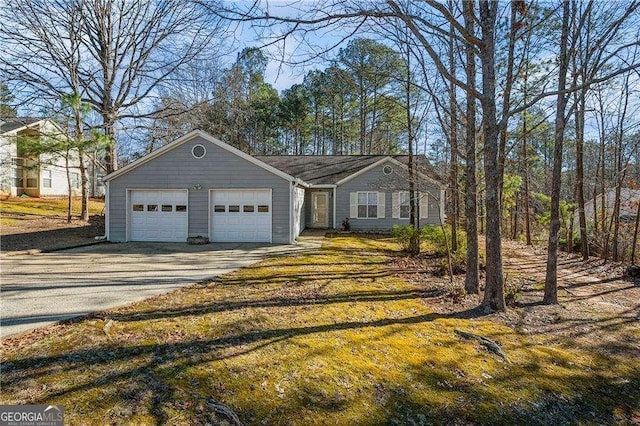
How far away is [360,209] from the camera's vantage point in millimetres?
18906

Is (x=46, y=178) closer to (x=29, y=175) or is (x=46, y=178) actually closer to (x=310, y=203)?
(x=29, y=175)

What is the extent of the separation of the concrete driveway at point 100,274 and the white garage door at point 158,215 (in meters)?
0.76

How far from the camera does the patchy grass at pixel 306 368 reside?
294cm

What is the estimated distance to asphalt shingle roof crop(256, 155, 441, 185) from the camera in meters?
19.6

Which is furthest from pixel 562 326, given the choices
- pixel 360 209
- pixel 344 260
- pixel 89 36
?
pixel 89 36

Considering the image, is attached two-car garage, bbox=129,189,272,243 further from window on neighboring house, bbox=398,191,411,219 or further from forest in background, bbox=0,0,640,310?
window on neighboring house, bbox=398,191,411,219

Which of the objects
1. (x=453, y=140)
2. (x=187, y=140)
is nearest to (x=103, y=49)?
(x=187, y=140)

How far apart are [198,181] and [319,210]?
8.03 meters

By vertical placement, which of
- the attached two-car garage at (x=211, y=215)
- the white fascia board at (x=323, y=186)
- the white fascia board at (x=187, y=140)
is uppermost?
the white fascia board at (x=187, y=140)

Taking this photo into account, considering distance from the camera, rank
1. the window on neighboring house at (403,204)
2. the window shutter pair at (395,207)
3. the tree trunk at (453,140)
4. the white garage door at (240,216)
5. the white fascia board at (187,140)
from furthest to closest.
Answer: the window shutter pair at (395,207) → the window on neighboring house at (403,204) → the white garage door at (240,216) → the white fascia board at (187,140) → the tree trunk at (453,140)

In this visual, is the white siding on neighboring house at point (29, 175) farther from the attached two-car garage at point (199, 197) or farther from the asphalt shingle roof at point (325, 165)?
the asphalt shingle roof at point (325, 165)

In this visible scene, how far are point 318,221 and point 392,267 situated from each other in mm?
10729

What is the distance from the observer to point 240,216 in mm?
13766

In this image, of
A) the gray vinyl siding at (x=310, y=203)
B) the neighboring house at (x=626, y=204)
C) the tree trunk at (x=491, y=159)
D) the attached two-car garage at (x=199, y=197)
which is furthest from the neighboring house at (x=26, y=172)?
the neighboring house at (x=626, y=204)
